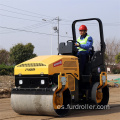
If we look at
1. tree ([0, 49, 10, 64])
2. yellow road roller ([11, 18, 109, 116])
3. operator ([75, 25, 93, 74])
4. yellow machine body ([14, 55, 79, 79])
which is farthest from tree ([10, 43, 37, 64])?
yellow machine body ([14, 55, 79, 79])

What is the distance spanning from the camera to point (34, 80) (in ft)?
25.3

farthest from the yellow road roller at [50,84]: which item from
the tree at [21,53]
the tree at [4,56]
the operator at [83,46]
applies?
the tree at [4,56]

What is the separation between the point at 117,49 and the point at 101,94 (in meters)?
62.0

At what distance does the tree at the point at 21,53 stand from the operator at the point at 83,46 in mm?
38957

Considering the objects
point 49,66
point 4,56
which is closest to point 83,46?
point 49,66

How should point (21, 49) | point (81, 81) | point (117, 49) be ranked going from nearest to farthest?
point (81, 81) < point (21, 49) < point (117, 49)

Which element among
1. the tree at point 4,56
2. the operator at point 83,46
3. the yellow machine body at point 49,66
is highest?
the operator at point 83,46

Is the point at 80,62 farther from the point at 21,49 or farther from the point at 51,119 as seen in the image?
the point at 21,49

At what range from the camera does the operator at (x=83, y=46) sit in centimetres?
884

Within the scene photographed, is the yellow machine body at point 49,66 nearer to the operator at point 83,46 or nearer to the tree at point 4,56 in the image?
the operator at point 83,46

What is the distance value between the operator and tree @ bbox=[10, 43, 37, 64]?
39.0 meters

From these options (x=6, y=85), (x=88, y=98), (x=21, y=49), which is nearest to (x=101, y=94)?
(x=88, y=98)

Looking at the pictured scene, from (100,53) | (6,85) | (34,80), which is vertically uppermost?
(100,53)

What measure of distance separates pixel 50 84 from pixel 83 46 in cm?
185
